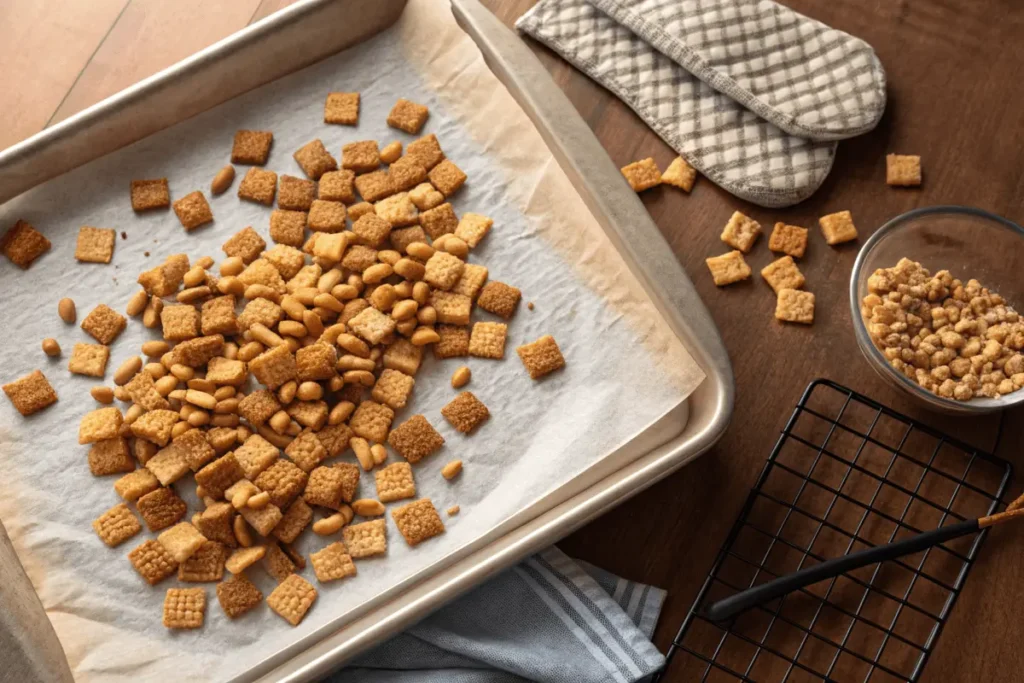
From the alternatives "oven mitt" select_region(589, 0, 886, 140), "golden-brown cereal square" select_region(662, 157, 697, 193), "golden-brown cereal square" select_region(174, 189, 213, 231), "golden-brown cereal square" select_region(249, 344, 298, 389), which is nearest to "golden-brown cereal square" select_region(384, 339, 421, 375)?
"golden-brown cereal square" select_region(249, 344, 298, 389)

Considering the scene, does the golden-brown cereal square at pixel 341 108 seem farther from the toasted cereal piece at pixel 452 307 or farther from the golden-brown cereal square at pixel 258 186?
the toasted cereal piece at pixel 452 307

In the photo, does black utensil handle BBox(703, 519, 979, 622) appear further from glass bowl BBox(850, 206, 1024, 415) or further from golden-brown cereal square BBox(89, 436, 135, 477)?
golden-brown cereal square BBox(89, 436, 135, 477)

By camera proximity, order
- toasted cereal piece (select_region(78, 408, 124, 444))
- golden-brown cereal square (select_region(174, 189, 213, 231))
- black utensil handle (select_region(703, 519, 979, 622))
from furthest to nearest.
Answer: golden-brown cereal square (select_region(174, 189, 213, 231))
toasted cereal piece (select_region(78, 408, 124, 444))
black utensil handle (select_region(703, 519, 979, 622))

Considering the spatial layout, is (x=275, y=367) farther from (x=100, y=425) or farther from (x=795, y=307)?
(x=795, y=307)

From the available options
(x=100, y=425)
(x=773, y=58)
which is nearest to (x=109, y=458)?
(x=100, y=425)

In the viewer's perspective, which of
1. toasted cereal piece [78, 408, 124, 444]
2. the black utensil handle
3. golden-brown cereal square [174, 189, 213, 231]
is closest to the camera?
the black utensil handle

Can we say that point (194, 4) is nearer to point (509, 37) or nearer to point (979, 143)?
point (509, 37)
